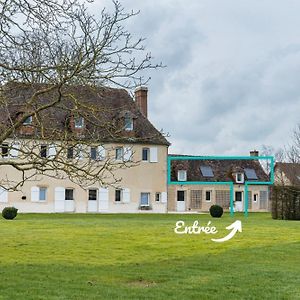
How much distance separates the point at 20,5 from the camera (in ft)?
39.5

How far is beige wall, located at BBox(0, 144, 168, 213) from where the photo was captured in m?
47.7

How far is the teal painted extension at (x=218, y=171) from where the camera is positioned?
198 ft

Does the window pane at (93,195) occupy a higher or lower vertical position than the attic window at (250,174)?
lower

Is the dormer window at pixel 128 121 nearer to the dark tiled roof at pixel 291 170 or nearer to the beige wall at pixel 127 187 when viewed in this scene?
the beige wall at pixel 127 187

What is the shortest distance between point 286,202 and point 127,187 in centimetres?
1456

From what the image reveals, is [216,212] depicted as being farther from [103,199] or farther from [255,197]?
[255,197]

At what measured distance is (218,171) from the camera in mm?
63188

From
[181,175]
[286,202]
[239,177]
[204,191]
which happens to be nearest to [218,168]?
[239,177]

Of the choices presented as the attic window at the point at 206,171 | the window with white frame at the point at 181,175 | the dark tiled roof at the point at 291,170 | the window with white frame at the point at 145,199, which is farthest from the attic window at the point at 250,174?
the window with white frame at the point at 145,199

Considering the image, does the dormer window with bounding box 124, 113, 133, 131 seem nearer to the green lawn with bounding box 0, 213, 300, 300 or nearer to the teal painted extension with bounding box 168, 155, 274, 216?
the green lawn with bounding box 0, 213, 300, 300

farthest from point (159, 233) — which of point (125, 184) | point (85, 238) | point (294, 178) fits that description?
point (294, 178)

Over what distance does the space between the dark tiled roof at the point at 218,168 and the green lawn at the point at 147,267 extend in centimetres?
3886

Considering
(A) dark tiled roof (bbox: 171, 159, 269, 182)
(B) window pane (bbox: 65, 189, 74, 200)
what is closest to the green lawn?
(B) window pane (bbox: 65, 189, 74, 200)

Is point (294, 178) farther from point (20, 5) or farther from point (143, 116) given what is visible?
point (20, 5)
